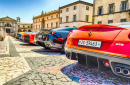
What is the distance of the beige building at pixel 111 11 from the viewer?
20.1 m

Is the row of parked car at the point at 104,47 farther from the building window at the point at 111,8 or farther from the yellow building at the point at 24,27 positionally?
the yellow building at the point at 24,27

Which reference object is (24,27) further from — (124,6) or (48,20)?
(124,6)

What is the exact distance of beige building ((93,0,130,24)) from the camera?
20.1 meters

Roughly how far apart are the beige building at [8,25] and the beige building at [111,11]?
76662 mm

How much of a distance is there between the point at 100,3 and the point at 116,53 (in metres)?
24.4

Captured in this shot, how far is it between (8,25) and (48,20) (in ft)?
171

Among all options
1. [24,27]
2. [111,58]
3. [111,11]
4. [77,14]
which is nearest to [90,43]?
[111,58]

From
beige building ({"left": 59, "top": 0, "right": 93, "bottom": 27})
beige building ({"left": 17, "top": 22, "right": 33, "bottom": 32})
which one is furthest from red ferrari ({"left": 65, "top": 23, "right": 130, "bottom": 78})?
beige building ({"left": 17, "top": 22, "right": 33, "bottom": 32})

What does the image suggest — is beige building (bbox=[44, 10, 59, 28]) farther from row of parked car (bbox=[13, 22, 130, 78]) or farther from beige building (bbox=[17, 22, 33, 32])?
beige building (bbox=[17, 22, 33, 32])

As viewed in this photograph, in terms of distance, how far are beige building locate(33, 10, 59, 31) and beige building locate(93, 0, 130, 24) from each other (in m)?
20.8

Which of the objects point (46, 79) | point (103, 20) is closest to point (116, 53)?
point (46, 79)

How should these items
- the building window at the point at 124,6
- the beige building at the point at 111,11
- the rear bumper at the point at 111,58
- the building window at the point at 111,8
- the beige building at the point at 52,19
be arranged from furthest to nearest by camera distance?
the beige building at the point at 52,19
the building window at the point at 111,8
the beige building at the point at 111,11
the building window at the point at 124,6
the rear bumper at the point at 111,58

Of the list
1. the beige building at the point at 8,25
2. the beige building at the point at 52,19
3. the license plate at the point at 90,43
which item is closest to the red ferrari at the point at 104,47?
the license plate at the point at 90,43

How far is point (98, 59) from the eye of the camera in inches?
93.8
